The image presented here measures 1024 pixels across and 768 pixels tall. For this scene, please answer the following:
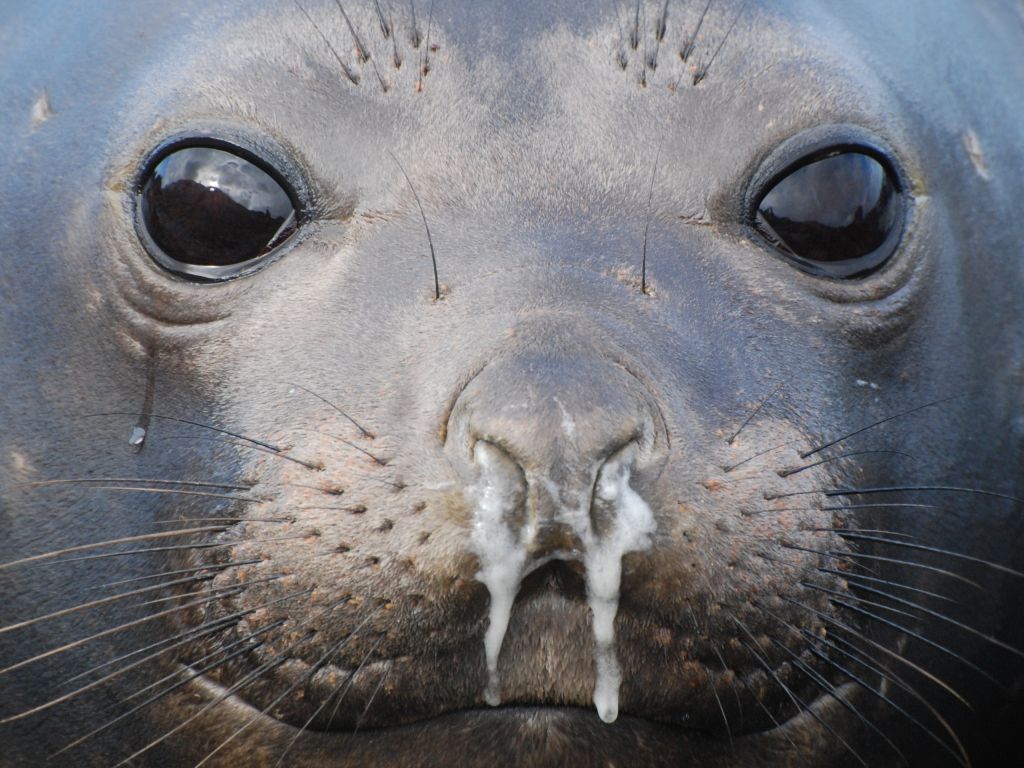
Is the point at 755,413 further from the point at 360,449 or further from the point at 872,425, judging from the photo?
the point at 360,449

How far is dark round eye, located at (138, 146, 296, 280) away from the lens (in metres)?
3.55

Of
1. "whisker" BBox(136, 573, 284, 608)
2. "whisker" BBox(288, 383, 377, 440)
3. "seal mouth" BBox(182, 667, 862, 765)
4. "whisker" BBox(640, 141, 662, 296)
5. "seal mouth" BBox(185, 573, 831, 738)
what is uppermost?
"whisker" BBox(640, 141, 662, 296)

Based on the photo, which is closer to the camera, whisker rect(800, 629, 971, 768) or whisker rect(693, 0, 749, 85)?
whisker rect(800, 629, 971, 768)

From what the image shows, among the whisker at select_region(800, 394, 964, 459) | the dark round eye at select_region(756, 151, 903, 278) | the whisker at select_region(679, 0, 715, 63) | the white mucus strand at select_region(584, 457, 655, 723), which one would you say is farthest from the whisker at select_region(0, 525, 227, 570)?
the whisker at select_region(679, 0, 715, 63)

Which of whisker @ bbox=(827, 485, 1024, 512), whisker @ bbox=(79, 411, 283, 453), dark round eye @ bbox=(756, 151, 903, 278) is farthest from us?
dark round eye @ bbox=(756, 151, 903, 278)

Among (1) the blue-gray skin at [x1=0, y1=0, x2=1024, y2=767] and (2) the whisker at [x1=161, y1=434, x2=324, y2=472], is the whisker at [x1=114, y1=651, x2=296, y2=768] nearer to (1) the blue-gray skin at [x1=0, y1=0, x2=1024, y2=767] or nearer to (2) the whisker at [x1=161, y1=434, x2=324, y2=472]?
(1) the blue-gray skin at [x1=0, y1=0, x2=1024, y2=767]

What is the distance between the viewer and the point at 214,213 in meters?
3.55

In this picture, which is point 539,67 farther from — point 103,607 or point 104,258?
point 103,607

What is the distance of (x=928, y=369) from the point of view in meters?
3.82

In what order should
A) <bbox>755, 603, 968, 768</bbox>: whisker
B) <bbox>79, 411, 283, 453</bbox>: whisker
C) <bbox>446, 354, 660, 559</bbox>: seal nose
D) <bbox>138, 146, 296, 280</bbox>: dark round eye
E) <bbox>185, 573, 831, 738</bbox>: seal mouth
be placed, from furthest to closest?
1. <bbox>138, 146, 296, 280</bbox>: dark round eye
2. <bbox>79, 411, 283, 453</bbox>: whisker
3. <bbox>755, 603, 968, 768</bbox>: whisker
4. <bbox>185, 573, 831, 738</bbox>: seal mouth
5. <bbox>446, 354, 660, 559</bbox>: seal nose

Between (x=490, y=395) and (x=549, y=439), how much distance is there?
18 centimetres

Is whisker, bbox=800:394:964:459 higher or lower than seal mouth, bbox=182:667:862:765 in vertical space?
higher

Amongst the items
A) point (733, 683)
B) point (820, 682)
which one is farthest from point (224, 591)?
point (820, 682)

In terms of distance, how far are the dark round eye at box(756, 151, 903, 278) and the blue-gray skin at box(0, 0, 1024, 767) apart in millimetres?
64
